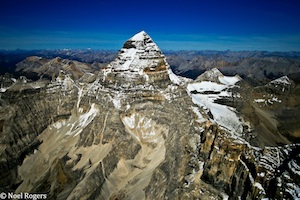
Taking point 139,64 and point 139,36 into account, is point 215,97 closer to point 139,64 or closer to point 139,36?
point 139,64

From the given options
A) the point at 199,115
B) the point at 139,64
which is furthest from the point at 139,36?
the point at 199,115

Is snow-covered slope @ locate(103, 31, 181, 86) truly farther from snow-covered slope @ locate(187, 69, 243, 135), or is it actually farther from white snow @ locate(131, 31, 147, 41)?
snow-covered slope @ locate(187, 69, 243, 135)

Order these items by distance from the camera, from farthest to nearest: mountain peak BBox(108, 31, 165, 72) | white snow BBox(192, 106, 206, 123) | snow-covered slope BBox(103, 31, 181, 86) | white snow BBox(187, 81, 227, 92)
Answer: white snow BBox(187, 81, 227, 92), mountain peak BBox(108, 31, 165, 72), snow-covered slope BBox(103, 31, 181, 86), white snow BBox(192, 106, 206, 123)

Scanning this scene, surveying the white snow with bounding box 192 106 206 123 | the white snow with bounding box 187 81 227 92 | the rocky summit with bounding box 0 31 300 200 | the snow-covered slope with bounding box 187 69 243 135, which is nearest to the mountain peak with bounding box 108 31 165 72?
the rocky summit with bounding box 0 31 300 200

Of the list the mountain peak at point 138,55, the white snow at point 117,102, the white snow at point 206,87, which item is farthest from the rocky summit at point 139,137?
the white snow at point 206,87

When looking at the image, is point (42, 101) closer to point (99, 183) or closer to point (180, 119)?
point (99, 183)

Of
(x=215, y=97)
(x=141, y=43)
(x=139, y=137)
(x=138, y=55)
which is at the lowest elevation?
(x=139, y=137)

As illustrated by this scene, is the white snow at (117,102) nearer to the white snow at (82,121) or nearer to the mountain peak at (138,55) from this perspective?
the white snow at (82,121)

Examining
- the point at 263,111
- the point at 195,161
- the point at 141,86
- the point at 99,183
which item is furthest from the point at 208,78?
the point at 195,161
